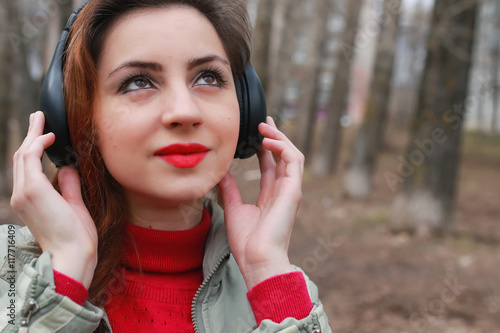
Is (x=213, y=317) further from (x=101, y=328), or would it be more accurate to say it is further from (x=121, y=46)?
(x=121, y=46)

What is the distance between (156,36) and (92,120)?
35 centimetres

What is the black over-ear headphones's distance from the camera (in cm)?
165

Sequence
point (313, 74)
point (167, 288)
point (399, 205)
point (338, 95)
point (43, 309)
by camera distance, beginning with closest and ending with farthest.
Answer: point (43, 309) → point (167, 288) → point (399, 205) → point (338, 95) → point (313, 74)

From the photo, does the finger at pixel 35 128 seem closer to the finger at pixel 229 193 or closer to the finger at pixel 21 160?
the finger at pixel 21 160

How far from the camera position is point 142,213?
69.7 inches

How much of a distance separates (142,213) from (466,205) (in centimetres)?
1110

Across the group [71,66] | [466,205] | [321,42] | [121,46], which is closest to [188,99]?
[121,46]

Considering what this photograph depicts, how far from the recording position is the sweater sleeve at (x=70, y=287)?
1419 mm

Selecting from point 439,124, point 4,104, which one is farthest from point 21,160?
point 4,104

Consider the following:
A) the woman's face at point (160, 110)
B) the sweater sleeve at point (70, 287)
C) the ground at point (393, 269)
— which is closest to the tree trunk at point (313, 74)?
the ground at point (393, 269)

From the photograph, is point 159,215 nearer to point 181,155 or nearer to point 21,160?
point 181,155

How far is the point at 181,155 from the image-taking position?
160 centimetres

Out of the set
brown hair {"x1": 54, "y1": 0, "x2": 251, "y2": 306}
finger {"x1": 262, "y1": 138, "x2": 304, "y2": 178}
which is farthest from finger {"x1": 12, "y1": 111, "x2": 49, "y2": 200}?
finger {"x1": 262, "y1": 138, "x2": 304, "y2": 178}

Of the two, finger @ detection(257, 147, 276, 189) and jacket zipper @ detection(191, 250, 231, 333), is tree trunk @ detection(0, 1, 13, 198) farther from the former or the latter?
jacket zipper @ detection(191, 250, 231, 333)
